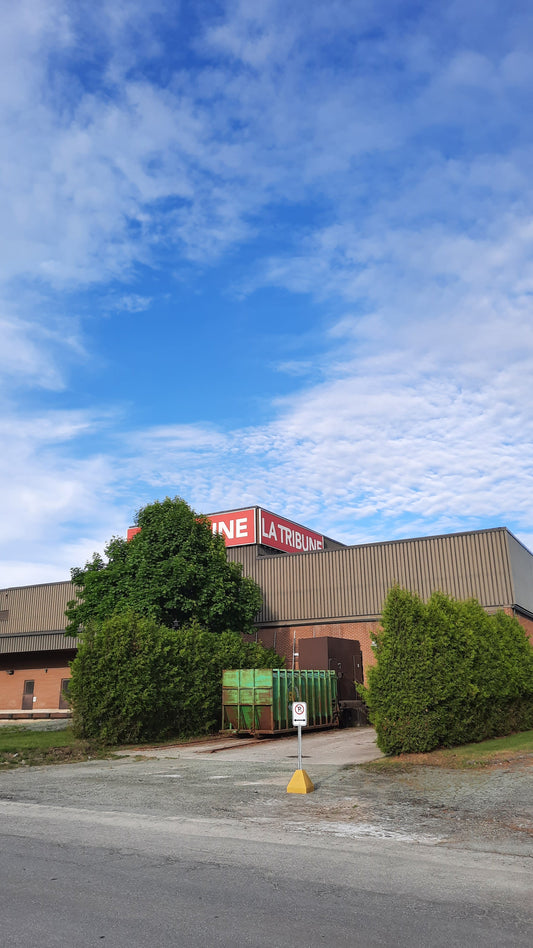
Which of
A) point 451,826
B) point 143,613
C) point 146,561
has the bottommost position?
point 451,826

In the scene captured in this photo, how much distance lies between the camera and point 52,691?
Answer: 47750 mm

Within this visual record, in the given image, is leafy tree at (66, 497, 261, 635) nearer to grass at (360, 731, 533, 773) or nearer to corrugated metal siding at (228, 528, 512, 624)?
corrugated metal siding at (228, 528, 512, 624)

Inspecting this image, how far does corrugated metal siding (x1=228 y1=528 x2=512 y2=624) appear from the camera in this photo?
3488 cm

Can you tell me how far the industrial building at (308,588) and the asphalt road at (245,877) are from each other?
22924mm

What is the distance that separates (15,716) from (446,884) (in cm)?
4044

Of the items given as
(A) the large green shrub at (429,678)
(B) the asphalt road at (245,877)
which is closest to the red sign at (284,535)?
(A) the large green shrub at (429,678)

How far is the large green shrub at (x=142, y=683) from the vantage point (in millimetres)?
22531

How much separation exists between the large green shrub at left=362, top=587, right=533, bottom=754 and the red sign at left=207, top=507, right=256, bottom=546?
23369 mm

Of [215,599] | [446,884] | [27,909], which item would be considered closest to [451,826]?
[446,884]

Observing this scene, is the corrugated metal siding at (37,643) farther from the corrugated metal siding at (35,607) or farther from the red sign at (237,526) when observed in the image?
the red sign at (237,526)

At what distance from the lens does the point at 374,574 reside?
124ft

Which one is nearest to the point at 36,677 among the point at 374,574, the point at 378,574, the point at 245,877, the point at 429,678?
the point at 374,574

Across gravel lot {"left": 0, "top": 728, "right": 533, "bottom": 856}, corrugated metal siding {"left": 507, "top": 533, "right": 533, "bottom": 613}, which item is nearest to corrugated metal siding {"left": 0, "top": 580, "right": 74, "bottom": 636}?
corrugated metal siding {"left": 507, "top": 533, "right": 533, "bottom": 613}

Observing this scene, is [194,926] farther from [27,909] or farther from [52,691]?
[52,691]
